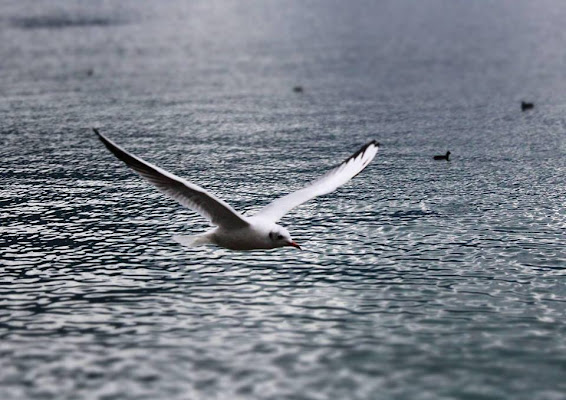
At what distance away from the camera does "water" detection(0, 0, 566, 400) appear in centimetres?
2319

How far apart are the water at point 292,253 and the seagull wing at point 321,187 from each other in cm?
292

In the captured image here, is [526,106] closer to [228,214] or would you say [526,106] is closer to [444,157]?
[444,157]

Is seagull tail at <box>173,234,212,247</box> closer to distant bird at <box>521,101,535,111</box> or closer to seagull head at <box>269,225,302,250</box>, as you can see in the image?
seagull head at <box>269,225,302,250</box>

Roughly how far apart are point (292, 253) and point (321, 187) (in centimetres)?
581

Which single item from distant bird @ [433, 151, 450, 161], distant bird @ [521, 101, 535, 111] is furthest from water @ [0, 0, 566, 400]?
distant bird @ [433, 151, 450, 161]

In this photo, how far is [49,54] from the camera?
404 ft

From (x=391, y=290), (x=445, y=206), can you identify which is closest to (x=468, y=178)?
(x=445, y=206)

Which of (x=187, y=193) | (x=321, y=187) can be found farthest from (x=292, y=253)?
(x=187, y=193)

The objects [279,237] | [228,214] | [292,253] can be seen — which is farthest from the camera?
[292,253]

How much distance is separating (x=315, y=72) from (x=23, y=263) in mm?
72407

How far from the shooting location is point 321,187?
28.6 metres

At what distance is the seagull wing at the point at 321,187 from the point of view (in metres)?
27.9

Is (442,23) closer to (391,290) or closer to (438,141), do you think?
(438,141)

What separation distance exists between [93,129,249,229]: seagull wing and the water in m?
3.24
